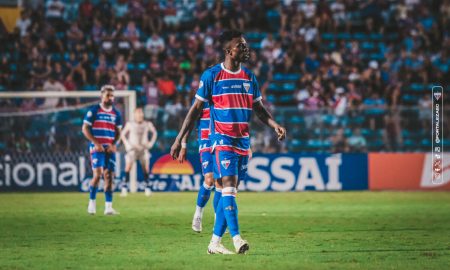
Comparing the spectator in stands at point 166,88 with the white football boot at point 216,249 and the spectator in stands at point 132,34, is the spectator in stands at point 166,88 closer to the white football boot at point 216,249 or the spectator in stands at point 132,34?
the spectator in stands at point 132,34

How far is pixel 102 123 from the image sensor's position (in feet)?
60.1

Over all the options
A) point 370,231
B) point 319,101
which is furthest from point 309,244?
point 319,101

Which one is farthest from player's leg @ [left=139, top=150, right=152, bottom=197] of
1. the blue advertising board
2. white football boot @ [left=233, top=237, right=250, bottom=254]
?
white football boot @ [left=233, top=237, right=250, bottom=254]

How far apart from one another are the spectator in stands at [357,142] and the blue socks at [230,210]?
15.3m

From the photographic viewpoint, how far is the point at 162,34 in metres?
30.9

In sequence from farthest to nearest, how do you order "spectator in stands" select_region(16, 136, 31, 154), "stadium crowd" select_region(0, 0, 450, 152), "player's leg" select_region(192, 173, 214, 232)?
1. "stadium crowd" select_region(0, 0, 450, 152)
2. "spectator in stands" select_region(16, 136, 31, 154)
3. "player's leg" select_region(192, 173, 214, 232)

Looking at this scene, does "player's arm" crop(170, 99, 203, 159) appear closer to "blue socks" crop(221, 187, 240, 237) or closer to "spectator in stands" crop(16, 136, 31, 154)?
"blue socks" crop(221, 187, 240, 237)

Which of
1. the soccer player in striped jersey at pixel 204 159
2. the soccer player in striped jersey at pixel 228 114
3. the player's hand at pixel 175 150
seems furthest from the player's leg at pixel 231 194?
the soccer player in striped jersey at pixel 204 159

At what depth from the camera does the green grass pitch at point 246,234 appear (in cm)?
1002

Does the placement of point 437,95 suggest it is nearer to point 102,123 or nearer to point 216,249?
point 102,123

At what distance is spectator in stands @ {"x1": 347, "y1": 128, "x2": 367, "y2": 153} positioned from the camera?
25.4m

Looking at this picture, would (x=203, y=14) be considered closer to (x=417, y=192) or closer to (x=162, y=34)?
(x=162, y=34)

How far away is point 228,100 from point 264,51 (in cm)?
1988

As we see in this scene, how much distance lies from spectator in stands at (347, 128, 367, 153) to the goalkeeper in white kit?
18.3 ft
